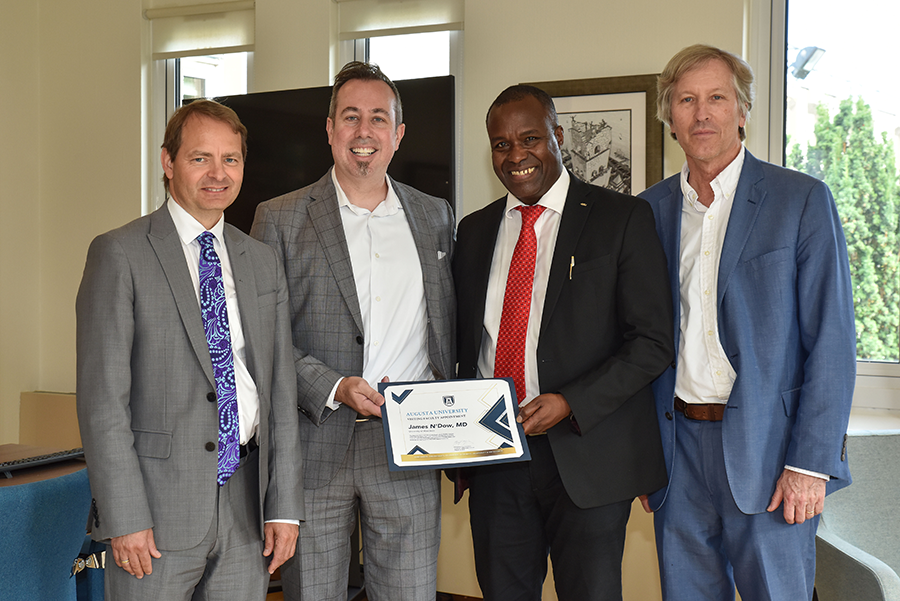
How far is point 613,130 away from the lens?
3.03 meters

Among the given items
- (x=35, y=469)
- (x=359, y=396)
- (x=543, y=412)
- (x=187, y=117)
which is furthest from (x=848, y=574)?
(x=35, y=469)

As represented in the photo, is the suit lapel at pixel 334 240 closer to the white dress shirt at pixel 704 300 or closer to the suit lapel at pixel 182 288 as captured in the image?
the suit lapel at pixel 182 288

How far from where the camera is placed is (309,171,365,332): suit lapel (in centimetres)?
193

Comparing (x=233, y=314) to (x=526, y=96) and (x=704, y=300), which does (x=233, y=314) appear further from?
(x=704, y=300)

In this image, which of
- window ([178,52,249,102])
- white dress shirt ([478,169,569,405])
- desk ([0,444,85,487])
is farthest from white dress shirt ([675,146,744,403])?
window ([178,52,249,102])

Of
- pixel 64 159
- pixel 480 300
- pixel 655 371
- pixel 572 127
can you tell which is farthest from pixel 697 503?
pixel 64 159

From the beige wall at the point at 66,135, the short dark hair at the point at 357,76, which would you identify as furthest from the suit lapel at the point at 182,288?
the beige wall at the point at 66,135

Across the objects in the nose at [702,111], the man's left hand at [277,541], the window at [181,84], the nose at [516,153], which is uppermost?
the window at [181,84]

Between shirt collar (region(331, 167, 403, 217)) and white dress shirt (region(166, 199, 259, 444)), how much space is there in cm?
42

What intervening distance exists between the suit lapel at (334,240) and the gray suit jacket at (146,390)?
436mm

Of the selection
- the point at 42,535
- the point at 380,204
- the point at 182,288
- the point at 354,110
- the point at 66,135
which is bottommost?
the point at 42,535

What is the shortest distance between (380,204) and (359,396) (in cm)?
57

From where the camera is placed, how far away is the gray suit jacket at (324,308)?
1906mm

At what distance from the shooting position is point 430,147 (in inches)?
120
